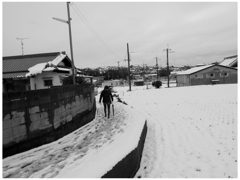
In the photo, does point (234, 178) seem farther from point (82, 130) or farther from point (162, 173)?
point (82, 130)

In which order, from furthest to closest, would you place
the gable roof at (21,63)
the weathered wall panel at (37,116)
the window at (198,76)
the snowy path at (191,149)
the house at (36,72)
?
the window at (198,76) → the gable roof at (21,63) → the house at (36,72) → the weathered wall panel at (37,116) → the snowy path at (191,149)

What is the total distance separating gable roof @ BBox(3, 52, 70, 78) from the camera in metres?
14.0

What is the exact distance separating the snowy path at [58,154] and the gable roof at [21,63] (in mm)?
10402

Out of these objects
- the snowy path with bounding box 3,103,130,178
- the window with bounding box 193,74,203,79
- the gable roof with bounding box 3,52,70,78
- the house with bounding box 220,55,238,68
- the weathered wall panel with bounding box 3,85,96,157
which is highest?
the house with bounding box 220,55,238,68

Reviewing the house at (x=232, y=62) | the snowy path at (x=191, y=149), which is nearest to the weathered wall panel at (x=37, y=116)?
the snowy path at (x=191, y=149)

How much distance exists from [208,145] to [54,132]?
5264 millimetres

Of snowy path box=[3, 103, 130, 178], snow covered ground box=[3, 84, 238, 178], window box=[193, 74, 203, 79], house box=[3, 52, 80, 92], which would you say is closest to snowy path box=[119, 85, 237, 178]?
snow covered ground box=[3, 84, 238, 178]

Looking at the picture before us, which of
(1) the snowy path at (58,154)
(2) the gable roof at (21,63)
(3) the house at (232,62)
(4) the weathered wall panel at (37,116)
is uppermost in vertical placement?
(3) the house at (232,62)

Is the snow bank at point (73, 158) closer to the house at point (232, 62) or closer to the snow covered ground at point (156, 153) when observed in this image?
the snow covered ground at point (156, 153)

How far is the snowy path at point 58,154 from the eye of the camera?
3436mm

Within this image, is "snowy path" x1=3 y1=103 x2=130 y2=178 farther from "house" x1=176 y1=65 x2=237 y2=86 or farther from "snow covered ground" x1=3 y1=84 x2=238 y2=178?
"house" x1=176 y1=65 x2=237 y2=86

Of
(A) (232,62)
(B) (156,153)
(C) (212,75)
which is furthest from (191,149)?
(A) (232,62)

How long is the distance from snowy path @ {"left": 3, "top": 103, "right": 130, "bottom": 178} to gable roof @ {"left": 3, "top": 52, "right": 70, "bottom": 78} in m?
10.4

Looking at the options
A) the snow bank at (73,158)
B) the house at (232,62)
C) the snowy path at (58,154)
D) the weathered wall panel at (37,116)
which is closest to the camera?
the snow bank at (73,158)
